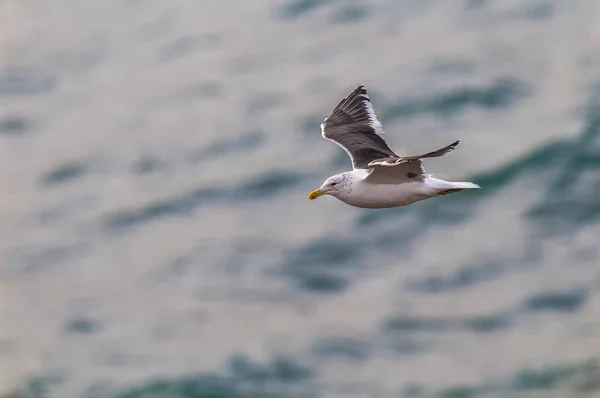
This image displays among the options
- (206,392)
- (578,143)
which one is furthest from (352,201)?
(578,143)

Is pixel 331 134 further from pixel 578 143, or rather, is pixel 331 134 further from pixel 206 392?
pixel 578 143

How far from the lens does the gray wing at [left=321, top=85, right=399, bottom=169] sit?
1271cm

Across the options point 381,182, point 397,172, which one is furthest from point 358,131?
point 397,172

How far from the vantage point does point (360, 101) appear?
45.5 ft

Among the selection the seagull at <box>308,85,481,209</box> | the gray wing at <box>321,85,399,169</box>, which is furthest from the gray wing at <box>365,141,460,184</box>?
the gray wing at <box>321,85,399,169</box>

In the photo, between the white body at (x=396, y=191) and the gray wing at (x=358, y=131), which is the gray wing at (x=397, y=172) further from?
the gray wing at (x=358, y=131)

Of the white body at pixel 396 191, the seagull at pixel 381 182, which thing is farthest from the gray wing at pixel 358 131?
the white body at pixel 396 191

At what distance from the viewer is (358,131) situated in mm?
13352

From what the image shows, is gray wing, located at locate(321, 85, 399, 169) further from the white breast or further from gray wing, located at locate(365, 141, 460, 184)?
gray wing, located at locate(365, 141, 460, 184)

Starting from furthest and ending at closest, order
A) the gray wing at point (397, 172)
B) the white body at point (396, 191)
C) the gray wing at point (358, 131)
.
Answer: the gray wing at point (358, 131)
the white body at point (396, 191)
the gray wing at point (397, 172)

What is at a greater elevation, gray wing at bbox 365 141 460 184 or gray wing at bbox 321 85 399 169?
gray wing at bbox 321 85 399 169

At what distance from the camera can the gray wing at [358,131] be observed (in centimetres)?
1271

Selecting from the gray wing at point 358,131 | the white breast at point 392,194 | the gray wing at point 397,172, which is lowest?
the white breast at point 392,194

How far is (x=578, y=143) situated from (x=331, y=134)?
26.4 m
